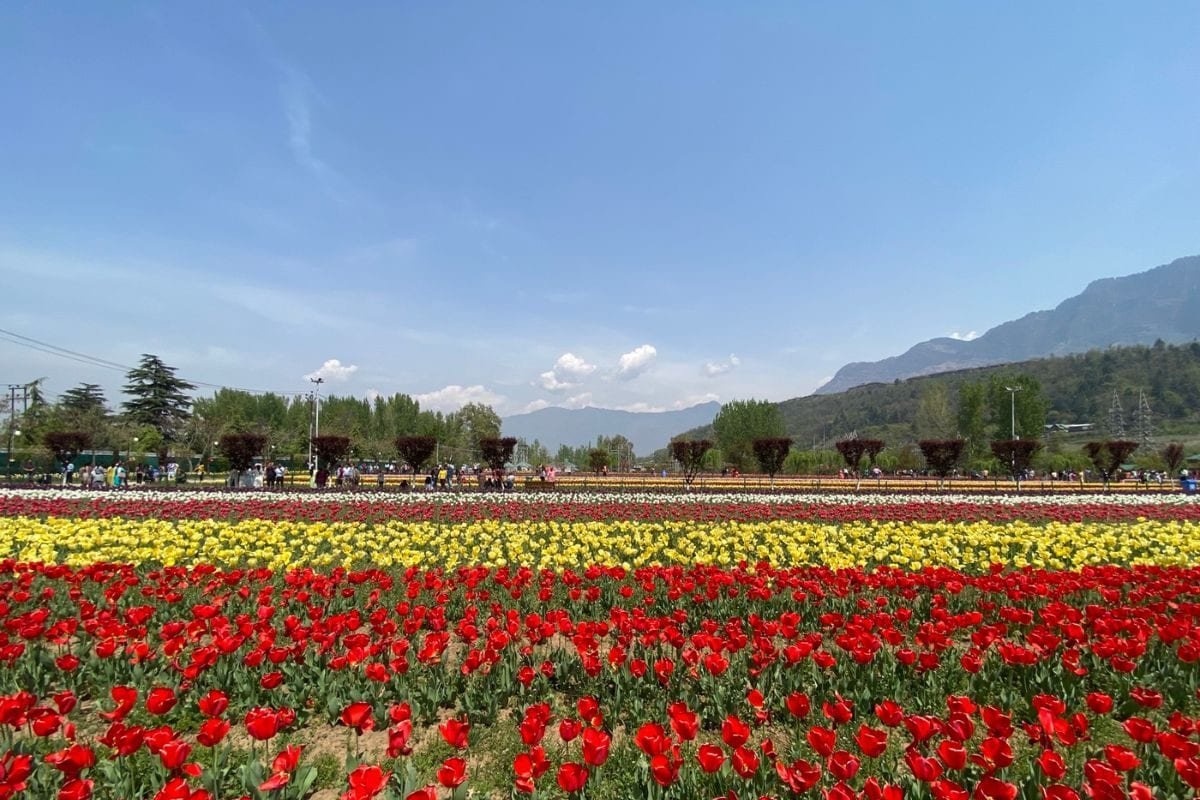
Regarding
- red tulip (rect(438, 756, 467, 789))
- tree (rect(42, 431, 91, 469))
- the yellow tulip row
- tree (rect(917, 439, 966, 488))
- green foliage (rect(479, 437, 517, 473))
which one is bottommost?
the yellow tulip row

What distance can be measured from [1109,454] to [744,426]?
44744mm

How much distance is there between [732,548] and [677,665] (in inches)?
271

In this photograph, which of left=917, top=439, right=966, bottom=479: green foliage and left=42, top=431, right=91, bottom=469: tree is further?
left=42, top=431, right=91, bottom=469: tree

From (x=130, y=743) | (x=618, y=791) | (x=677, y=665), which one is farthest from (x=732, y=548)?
(x=130, y=743)

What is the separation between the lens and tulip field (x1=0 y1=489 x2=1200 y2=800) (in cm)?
310

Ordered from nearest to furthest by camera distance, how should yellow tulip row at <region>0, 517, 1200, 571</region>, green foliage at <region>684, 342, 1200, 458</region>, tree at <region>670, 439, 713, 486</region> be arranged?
yellow tulip row at <region>0, 517, 1200, 571</region> → tree at <region>670, 439, 713, 486</region> → green foliage at <region>684, 342, 1200, 458</region>

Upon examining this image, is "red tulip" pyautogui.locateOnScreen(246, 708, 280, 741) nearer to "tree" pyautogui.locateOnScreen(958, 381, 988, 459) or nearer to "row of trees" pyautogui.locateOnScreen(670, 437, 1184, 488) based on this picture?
"row of trees" pyautogui.locateOnScreen(670, 437, 1184, 488)

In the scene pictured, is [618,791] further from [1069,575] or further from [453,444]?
[453,444]

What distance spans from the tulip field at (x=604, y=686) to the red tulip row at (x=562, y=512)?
17.6ft

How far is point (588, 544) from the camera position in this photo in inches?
453

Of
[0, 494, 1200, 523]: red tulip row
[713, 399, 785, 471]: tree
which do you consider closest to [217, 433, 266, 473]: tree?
[0, 494, 1200, 523]: red tulip row

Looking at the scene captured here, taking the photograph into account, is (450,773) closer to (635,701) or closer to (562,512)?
(635,701)

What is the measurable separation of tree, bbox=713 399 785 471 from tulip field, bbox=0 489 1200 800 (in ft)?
217

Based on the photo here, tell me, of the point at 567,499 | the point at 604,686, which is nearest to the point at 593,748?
the point at 604,686
